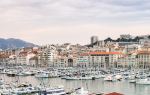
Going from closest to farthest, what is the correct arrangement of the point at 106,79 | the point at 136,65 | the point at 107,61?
the point at 106,79
the point at 136,65
the point at 107,61

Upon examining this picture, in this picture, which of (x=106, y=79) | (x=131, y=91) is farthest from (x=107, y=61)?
(x=131, y=91)

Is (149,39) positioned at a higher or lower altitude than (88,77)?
higher

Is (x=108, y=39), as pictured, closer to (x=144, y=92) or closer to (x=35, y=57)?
(x=35, y=57)

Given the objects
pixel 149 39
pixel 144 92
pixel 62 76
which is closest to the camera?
pixel 144 92

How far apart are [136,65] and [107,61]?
20.5 feet

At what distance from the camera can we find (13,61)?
84.2 m

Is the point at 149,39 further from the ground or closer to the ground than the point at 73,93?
further from the ground

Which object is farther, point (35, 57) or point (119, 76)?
point (35, 57)

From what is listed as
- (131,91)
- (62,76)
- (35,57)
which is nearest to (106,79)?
(62,76)

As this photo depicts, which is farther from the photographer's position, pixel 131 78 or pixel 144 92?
pixel 131 78

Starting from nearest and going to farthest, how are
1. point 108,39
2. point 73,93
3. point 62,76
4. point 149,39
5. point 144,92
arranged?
point 73,93 → point 144,92 → point 62,76 → point 149,39 → point 108,39

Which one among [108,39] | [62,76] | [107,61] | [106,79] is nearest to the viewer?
[106,79]

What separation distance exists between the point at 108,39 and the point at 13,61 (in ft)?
136

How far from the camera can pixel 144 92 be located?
3541 centimetres
